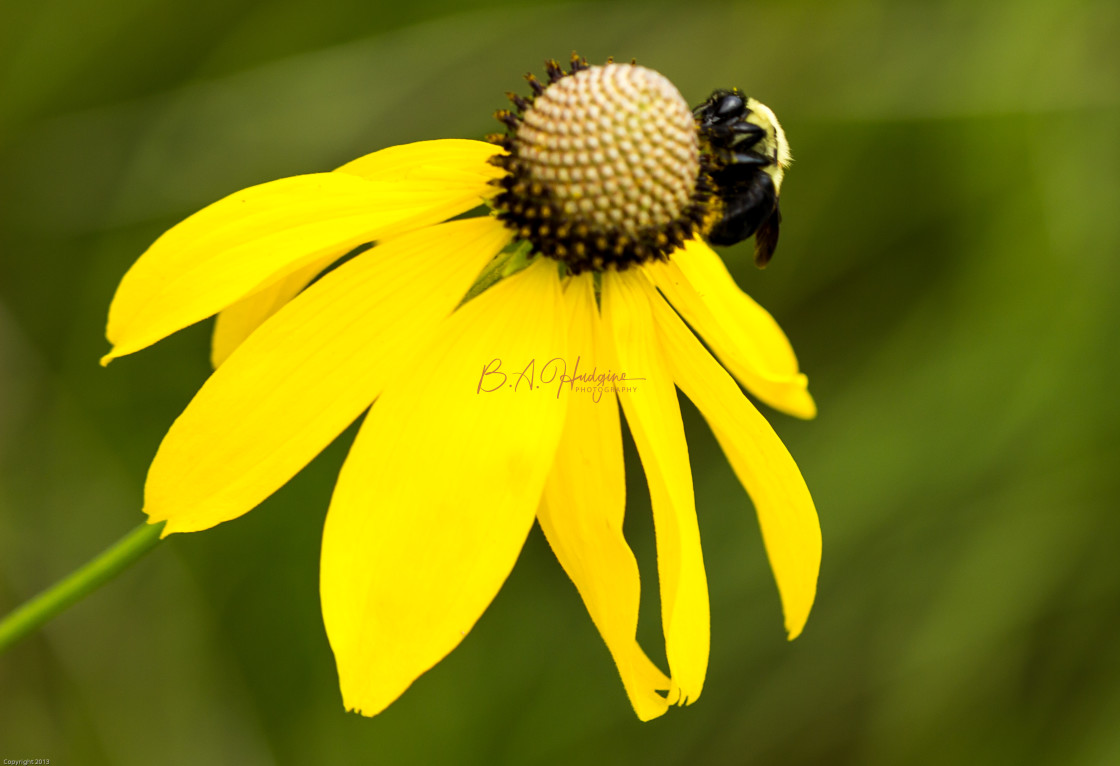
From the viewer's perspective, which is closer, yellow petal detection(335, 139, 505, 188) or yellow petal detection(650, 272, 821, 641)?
yellow petal detection(650, 272, 821, 641)

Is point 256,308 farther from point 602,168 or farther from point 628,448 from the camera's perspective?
point 628,448

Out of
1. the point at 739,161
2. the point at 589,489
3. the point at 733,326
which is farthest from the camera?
the point at 739,161

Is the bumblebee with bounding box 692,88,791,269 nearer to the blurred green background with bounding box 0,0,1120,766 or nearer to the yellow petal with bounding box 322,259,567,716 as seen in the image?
the yellow petal with bounding box 322,259,567,716

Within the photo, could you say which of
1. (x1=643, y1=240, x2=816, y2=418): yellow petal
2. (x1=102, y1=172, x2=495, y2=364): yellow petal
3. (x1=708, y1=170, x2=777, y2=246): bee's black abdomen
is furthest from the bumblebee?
(x1=102, y1=172, x2=495, y2=364): yellow petal

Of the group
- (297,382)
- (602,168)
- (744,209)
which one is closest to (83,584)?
(297,382)

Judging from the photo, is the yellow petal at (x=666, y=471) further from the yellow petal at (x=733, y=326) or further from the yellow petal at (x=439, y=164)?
the yellow petal at (x=439, y=164)

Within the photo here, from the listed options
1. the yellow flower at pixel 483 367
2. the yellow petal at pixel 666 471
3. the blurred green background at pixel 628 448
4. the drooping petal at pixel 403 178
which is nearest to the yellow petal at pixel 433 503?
the yellow flower at pixel 483 367

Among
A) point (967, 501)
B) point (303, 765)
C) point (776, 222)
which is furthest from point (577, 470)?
point (967, 501)
